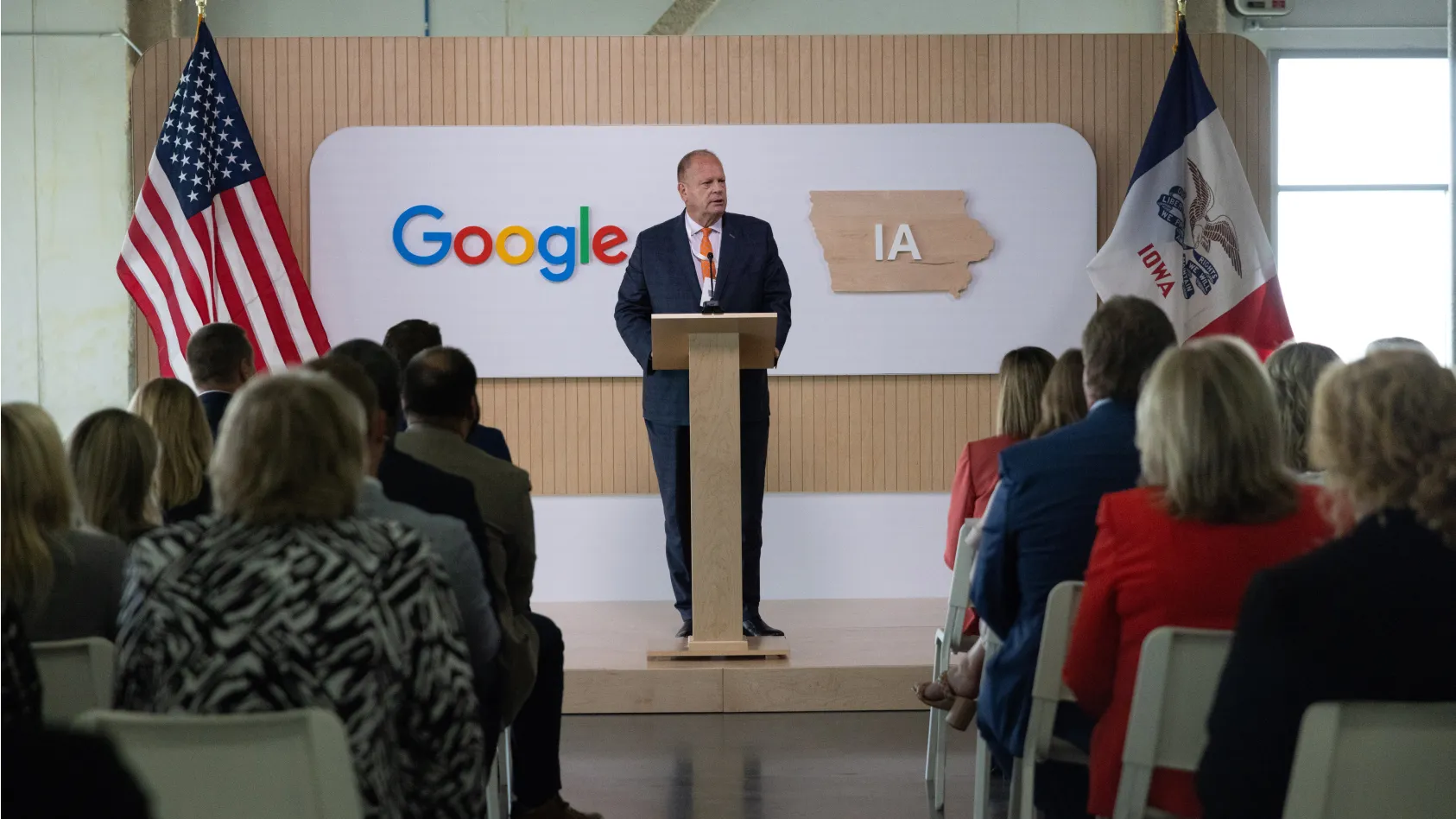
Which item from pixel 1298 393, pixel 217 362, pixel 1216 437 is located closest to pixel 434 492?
pixel 1216 437

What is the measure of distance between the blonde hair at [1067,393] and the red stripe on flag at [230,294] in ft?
12.6

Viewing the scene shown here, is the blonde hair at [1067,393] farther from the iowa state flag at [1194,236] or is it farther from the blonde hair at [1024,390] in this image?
the iowa state flag at [1194,236]

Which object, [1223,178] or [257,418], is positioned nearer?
[257,418]

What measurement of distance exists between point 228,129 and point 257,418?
467cm

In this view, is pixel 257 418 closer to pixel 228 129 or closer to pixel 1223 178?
pixel 228 129

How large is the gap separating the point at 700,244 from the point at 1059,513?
2.67 meters

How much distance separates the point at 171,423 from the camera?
9.75ft

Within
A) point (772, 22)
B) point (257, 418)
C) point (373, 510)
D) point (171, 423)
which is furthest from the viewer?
point (772, 22)

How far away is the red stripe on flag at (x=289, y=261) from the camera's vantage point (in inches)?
235

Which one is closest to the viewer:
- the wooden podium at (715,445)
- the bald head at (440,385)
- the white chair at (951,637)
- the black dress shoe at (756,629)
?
the bald head at (440,385)

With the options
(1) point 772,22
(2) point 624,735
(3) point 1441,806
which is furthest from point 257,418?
(1) point 772,22

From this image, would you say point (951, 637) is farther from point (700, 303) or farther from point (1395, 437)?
point (1395, 437)

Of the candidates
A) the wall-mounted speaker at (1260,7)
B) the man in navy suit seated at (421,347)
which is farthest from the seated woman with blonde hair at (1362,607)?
the wall-mounted speaker at (1260,7)

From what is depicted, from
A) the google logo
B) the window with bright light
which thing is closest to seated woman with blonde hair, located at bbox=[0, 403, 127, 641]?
the google logo
